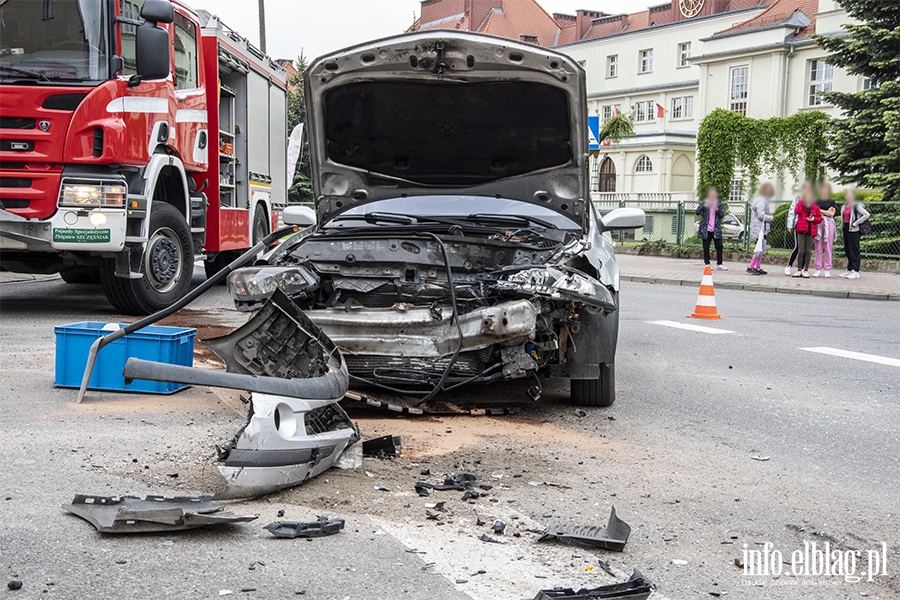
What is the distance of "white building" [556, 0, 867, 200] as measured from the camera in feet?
155

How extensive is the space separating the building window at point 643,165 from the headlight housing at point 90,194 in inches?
1978

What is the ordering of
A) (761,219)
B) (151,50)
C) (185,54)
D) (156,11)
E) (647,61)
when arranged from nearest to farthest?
(156,11) < (151,50) < (185,54) < (761,219) < (647,61)

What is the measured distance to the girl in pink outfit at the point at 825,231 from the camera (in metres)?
18.9

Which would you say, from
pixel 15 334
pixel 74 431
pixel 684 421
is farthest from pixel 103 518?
pixel 15 334

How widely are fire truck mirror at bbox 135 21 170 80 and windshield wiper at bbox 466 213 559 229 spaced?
427cm

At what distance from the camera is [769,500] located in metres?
4.29

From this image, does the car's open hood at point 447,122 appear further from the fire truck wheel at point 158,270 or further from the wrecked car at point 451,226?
the fire truck wheel at point 158,270

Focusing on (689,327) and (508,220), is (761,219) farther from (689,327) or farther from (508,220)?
(508,220)

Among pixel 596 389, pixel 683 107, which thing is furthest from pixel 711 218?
pixel 683 107

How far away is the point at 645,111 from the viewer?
208ft

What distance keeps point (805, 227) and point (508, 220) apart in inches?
540

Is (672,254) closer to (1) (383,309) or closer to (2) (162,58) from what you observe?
(2) (162,58)

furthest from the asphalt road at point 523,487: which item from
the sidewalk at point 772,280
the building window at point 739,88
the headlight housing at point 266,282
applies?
the building window at point 739,88

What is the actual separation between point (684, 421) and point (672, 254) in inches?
807
